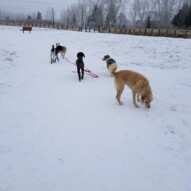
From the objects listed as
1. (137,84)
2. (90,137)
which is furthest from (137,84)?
(90,137)

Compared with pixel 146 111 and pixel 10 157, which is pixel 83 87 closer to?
pixel 146 111

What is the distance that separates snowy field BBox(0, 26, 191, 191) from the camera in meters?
4.04

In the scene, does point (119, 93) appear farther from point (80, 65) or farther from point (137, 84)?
point (80, 65)

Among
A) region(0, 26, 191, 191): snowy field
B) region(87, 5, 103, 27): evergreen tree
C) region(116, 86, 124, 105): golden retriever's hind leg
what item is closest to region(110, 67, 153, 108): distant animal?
region(116, 86, 124, 105): golden retriever's hind leg

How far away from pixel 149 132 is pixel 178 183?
1734 mm

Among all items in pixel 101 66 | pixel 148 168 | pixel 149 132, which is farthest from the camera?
pixel 101 66

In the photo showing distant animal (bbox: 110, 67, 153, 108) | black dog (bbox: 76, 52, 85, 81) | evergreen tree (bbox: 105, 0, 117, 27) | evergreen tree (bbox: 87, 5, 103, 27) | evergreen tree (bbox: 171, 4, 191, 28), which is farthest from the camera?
evergreen tree (bbox: 87, 5, 103, 27)

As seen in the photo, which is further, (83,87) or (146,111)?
(83,87)

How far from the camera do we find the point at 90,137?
17.4ft

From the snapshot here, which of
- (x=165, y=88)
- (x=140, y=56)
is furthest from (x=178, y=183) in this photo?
(x=140, y=56)

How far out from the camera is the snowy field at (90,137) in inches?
159

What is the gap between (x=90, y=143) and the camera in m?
5.06

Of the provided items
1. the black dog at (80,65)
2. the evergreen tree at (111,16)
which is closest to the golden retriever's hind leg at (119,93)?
the black dog at (80,65)

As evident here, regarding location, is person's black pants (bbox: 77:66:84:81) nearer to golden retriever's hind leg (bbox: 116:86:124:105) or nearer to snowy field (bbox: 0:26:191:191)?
snowy field (bbox: 0:26:191:191)
